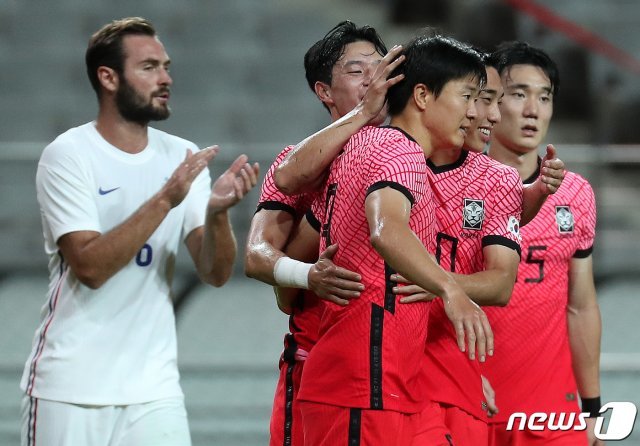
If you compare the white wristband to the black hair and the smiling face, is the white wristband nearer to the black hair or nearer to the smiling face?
the smiling face

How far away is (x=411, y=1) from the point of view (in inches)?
401

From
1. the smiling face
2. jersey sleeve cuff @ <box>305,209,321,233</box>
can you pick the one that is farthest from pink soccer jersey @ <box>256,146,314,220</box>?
the smiling face

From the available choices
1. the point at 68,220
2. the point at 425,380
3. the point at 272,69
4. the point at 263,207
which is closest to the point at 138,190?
the point at 68,220

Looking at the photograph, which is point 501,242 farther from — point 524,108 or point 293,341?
point 524,108

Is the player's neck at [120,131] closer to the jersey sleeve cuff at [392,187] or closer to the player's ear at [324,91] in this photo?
the player's ear at [324,91]

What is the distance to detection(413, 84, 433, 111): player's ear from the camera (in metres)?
2.98

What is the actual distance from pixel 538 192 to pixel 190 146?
1626 mm

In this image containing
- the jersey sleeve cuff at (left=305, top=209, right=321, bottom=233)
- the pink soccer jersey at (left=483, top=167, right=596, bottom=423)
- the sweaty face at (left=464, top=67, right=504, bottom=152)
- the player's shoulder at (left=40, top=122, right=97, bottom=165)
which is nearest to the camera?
the jersey sleeve cuff at (left=305, top=209, right=321, bottom=233)

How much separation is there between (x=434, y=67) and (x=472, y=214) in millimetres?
473

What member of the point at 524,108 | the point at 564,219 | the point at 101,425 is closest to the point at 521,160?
the point at 524,108

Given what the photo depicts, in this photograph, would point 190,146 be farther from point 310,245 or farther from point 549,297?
point 549,297

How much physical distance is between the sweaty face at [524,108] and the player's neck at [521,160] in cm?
2

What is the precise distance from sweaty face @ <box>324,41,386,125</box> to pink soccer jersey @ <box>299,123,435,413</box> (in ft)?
2.03

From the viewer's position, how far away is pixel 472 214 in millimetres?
3201
